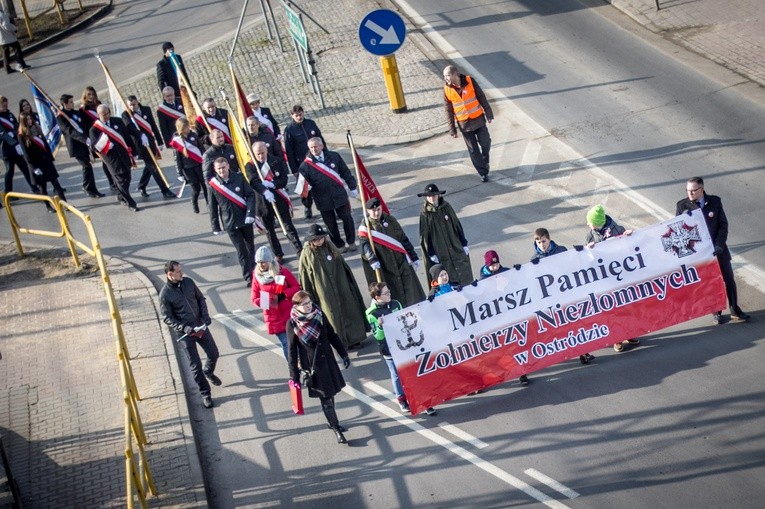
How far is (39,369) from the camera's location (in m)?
13.5

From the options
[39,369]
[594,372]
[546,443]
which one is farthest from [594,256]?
[39,369]

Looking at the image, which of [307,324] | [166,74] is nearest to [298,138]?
[166,74]

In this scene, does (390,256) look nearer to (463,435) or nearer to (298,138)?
(463,435)

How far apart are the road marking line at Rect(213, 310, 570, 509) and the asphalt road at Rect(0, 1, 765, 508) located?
0.02m

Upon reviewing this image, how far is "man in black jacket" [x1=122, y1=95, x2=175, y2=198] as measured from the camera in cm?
1819

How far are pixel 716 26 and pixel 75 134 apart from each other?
42.7 feet

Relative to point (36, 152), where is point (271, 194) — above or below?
below

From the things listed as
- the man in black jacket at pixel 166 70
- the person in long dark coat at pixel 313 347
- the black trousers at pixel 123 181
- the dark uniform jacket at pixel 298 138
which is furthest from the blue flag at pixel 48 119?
the person in long dark coat at pixel 313 347

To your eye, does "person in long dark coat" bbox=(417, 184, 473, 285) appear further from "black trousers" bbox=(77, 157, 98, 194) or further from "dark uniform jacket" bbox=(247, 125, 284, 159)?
"black trousers" bbox=(77, 157, 98, 194)

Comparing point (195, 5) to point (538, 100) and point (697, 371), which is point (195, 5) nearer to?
point (538, 100)

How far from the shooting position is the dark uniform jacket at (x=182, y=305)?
11805 millimetres

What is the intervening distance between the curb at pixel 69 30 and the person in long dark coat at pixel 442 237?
65.1 ft

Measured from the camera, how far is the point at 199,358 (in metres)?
12.0

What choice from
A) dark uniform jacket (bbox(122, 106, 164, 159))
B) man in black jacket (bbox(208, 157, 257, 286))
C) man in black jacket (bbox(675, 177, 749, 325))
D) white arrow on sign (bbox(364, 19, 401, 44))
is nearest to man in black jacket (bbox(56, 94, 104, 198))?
dark uniform jacket (bbox(122, 106, 164, 159))
